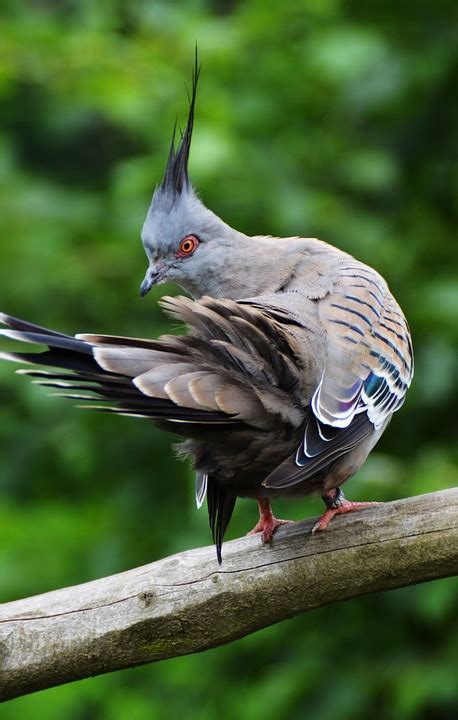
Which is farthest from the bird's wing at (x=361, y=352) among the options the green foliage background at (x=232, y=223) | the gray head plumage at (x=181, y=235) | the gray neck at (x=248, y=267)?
the green foliage background at (x=232, y=223)

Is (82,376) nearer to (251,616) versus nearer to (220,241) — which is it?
(251,616)

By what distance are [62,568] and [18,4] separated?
3.60m

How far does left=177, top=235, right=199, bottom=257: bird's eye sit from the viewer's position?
4.50 m

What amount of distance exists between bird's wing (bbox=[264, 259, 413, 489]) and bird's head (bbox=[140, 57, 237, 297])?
706 millimetres

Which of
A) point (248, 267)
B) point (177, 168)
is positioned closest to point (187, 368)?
point (248, 267)

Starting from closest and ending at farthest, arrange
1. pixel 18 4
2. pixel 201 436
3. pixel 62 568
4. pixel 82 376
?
pixel 82 376 → pixel 201 436 → pixel 62 568 → pixel 18 4

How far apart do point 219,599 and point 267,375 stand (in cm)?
75

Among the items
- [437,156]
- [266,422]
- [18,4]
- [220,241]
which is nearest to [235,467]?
[266,422]

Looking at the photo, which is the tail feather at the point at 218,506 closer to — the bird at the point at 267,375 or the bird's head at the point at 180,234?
the bird at the point at 267,375

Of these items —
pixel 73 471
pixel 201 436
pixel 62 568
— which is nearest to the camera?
pixel 201 436

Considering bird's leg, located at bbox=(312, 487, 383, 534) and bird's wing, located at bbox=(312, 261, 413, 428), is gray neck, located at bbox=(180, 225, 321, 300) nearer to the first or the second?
bird's wing, located at bbox=(312, 261, 413, 428)

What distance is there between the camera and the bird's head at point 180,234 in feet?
14.7

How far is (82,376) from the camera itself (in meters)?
2.92

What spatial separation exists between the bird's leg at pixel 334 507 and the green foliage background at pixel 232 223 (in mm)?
1443
